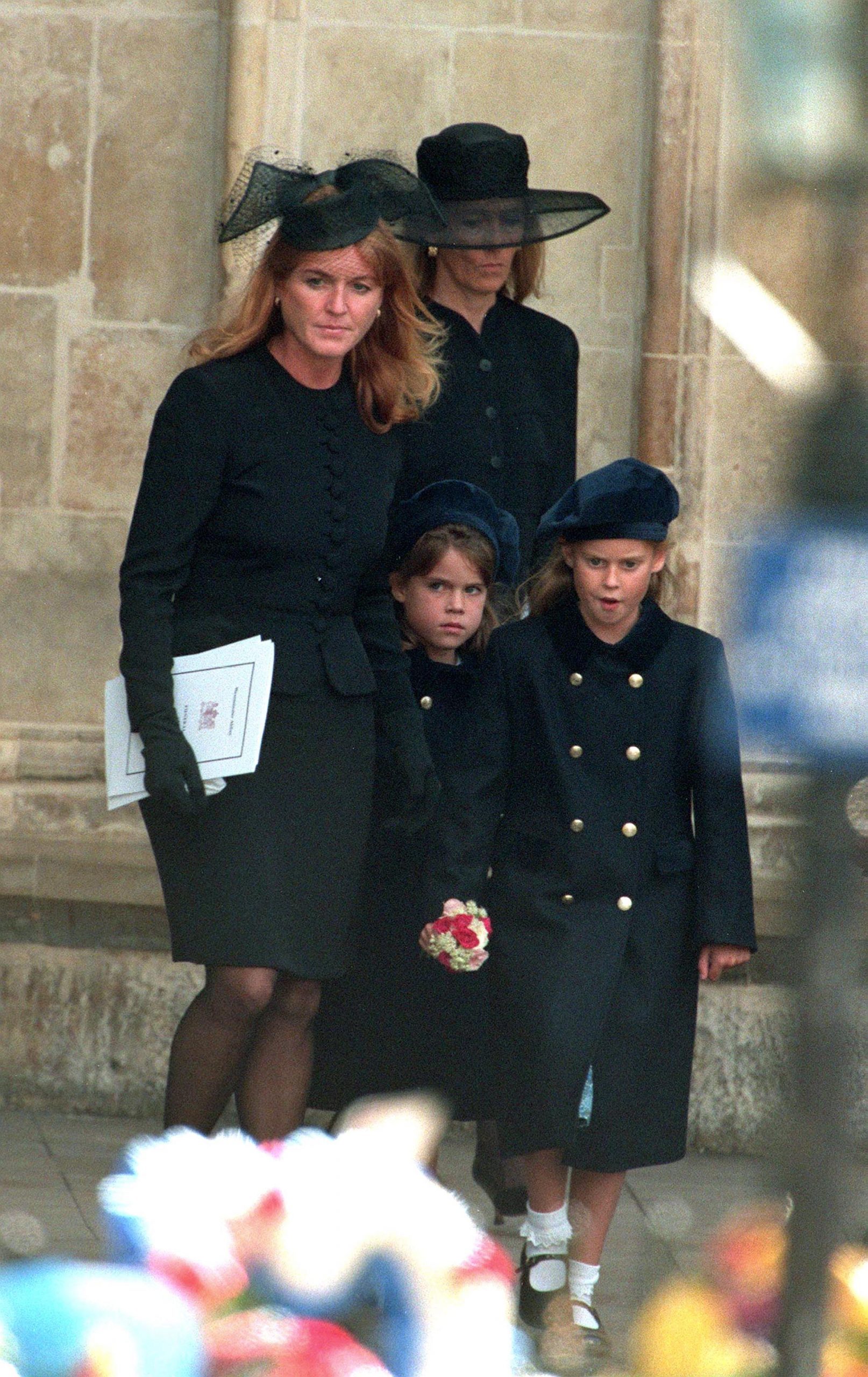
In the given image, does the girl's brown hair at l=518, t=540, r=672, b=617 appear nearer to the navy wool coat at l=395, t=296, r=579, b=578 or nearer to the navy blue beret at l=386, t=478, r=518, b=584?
the navy blue beret at l=386, t=478, r=518, b=584

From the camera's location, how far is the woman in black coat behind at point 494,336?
4.11 metres

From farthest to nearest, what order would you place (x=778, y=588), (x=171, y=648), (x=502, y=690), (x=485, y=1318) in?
(x=502, y=690), (x=171, y=648), (x=485, y=1318), (x=778, y=588)

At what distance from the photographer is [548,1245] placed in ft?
12.1

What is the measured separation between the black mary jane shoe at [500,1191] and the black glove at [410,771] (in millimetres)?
Answer: 841

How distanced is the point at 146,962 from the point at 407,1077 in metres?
1.20

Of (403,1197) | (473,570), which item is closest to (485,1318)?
(403,1197)

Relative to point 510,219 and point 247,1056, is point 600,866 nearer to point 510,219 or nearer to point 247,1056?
point 247,1056

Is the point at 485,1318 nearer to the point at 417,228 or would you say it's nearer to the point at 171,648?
the point at 171,648

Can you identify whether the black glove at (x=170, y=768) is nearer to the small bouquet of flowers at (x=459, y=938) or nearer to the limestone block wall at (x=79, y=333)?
A: the small bouquet of flowers at (x=459, y=938)

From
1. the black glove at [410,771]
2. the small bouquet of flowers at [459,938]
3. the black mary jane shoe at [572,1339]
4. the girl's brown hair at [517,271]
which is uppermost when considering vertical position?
the girl's brown hair at [517,271]

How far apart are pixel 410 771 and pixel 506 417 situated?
0.84 metres

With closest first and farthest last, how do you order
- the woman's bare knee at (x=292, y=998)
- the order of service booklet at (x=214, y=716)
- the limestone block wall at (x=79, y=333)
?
the order of service booklet at (x=214, y=716) < the woman's bare knee at (x=292, y=998) < the limestone block wall at (x=79, y=333)

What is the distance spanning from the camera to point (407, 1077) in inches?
157

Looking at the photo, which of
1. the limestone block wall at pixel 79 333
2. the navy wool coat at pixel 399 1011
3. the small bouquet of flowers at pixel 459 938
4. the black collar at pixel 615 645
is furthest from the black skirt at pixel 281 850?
the limestone block wall at pixel 79 333
